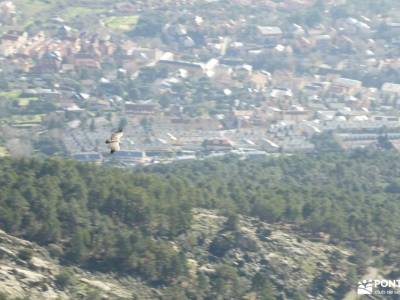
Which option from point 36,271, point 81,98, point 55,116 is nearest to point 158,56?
point 81,98

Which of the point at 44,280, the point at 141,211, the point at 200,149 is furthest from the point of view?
the point at 200,149

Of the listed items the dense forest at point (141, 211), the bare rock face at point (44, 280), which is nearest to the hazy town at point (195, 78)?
the dense forest at point (141, 211)

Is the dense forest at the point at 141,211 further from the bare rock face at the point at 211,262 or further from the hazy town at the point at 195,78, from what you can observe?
the hazy town at the point at 195,78

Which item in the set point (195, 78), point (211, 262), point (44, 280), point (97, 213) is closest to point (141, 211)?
point (97, 213)

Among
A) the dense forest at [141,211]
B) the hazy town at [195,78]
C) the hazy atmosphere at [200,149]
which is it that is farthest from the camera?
the hazy town at [195,78]

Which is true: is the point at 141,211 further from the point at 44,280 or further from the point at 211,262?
the point at 44,280

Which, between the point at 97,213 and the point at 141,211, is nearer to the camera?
the point at 97,213

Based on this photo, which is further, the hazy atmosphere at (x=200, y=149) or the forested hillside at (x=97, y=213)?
the hazy atmosphere at (x=200, y=149)

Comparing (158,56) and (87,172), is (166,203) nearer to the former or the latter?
(87,172)
